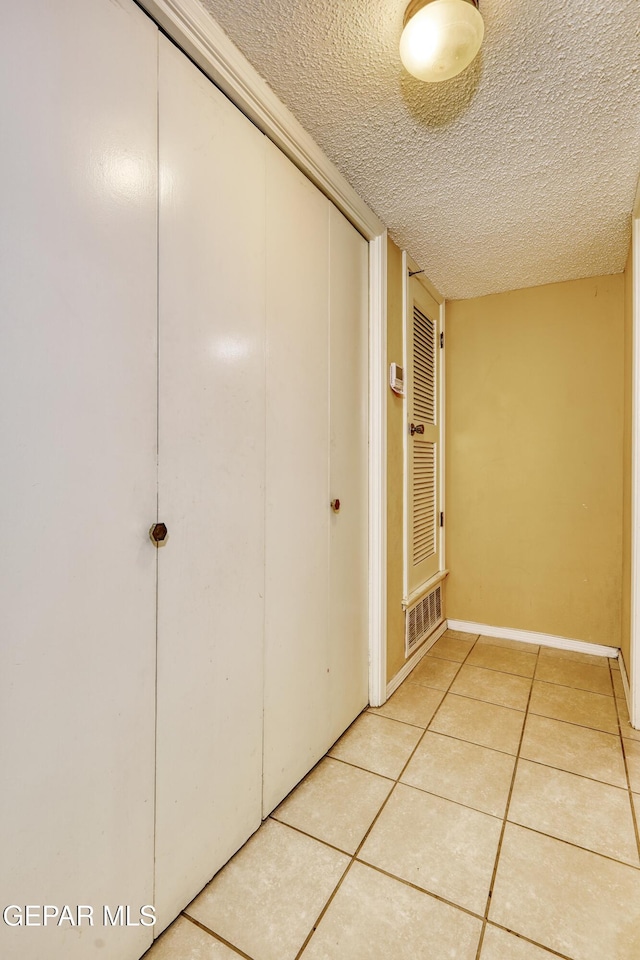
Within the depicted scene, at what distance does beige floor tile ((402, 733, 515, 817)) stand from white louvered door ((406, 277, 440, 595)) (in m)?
0.85

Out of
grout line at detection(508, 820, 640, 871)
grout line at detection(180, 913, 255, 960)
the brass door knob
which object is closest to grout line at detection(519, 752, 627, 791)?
grout line at detection(508, 820, 640, 871)

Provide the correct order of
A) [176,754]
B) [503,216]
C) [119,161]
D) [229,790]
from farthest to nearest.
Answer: [503,216] < [229,790] < [176,754] < [119,161]

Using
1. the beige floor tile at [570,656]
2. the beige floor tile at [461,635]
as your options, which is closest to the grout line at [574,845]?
the beige floor tile at [570,656]

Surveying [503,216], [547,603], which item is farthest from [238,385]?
[547,603]

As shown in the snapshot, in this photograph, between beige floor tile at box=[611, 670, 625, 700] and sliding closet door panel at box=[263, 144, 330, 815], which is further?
beige floor tile at box=[611, 670, 625, 700]

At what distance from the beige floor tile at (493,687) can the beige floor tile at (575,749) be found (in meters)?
0.17

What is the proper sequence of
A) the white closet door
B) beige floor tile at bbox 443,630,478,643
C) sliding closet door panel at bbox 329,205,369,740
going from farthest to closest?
beige floor tile at bbox 443,630,478,643, sliding closet door panel at bbox 329,205,369,740, the white closet door

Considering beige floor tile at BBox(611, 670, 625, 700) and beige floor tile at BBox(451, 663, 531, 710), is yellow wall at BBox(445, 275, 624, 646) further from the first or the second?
beige floor tile at BBox(451, 663, 531, 710)

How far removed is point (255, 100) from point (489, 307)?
2.17 metres

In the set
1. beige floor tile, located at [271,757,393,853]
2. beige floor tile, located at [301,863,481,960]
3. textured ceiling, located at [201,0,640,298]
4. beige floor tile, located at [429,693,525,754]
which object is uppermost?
textured ceiling, located at [201,0,640,298]

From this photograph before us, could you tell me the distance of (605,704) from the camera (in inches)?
85.5

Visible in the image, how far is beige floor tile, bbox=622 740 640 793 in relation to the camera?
5.36 ft

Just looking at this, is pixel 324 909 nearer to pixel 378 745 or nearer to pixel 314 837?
pixel 314 837

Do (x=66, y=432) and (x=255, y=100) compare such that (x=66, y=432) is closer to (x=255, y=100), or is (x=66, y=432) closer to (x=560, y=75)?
(x=255, y=100)
